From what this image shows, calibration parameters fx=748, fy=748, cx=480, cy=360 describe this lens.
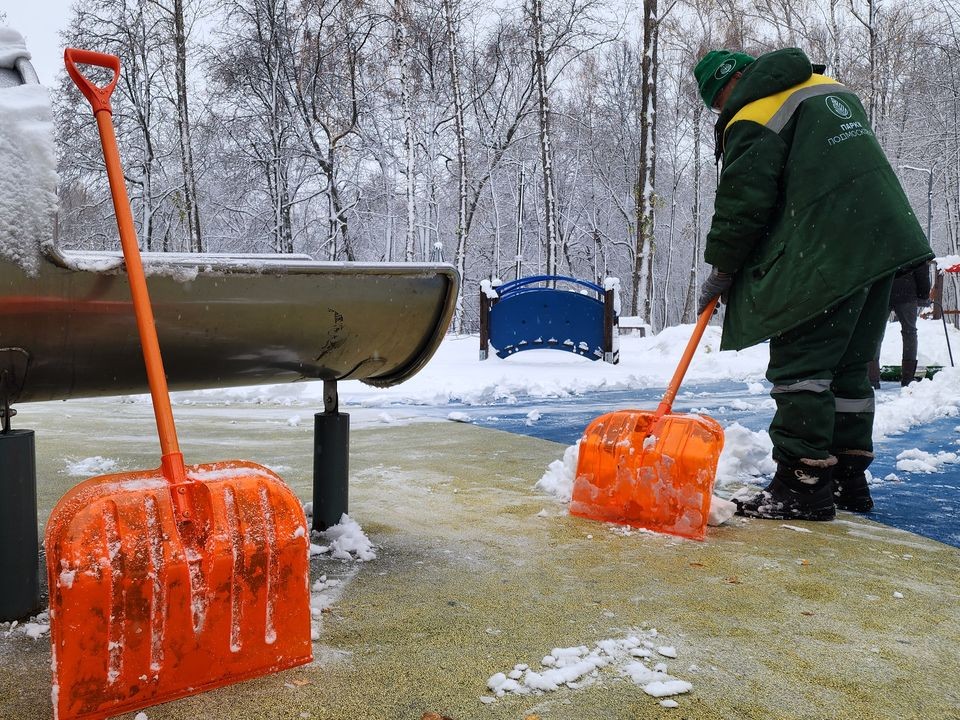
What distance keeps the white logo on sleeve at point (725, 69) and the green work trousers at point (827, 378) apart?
894 millimetres

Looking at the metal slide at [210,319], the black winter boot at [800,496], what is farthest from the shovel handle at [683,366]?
the metal slide at [210,319]

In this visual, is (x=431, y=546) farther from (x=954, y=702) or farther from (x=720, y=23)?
(x=720, y=23)

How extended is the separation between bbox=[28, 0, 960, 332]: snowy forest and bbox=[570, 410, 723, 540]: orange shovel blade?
10.1 m

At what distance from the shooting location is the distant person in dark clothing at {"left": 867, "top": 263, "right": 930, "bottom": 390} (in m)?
6.43

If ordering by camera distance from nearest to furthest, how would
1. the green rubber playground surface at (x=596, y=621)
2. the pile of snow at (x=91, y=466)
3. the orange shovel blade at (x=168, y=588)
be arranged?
1. the orange shovel blade at (x=168, y=588)
2. the green rubber playground surface at (x=596, y=621)
3. the pile of snow at (x=91, y=466)

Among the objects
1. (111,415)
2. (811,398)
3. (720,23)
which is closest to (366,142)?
(720,23)

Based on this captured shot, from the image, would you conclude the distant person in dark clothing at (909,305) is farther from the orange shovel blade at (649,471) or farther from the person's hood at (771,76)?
the orange shovel blade at (649,471)

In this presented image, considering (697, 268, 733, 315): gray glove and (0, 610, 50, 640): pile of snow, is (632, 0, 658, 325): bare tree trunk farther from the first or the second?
(0, 610, 50, 640): pile of snow

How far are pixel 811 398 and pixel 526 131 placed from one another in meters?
25.5

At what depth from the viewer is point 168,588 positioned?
47.3 inches

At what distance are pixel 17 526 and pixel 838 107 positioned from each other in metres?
2.57

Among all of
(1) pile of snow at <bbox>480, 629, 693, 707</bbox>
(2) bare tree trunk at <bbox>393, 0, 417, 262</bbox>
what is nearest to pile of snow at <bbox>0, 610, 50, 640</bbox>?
(1) pile of snow at <bbox>480, 629, 693, 707</bbox>

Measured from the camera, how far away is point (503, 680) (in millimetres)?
1308

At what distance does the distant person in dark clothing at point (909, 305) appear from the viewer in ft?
21.1
